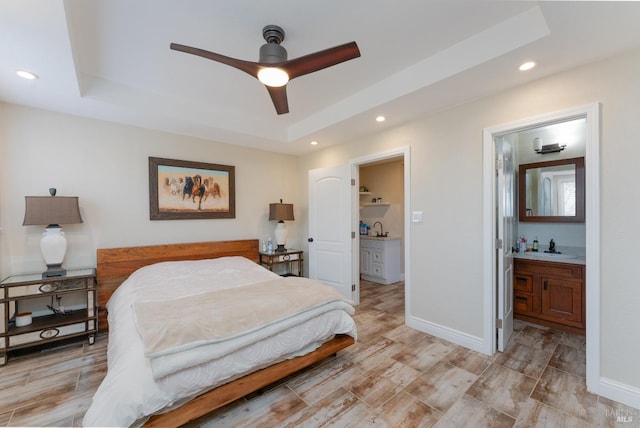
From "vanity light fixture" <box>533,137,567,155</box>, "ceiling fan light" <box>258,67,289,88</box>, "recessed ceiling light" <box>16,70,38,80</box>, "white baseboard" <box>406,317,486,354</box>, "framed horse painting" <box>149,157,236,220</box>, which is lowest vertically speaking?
"white baseboard" <box>406,317,486,354</box>

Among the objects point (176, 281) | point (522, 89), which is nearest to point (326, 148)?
point (522, 89)

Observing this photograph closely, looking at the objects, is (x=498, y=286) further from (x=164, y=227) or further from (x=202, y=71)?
(x=164, y=227)

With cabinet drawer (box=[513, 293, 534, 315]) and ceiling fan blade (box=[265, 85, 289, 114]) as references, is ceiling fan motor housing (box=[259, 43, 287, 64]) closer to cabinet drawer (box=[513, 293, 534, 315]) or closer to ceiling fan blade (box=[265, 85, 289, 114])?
ceiling fan blade (box=[265, 85, 289, 114])

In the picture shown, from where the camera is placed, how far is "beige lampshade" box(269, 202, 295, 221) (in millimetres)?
4055

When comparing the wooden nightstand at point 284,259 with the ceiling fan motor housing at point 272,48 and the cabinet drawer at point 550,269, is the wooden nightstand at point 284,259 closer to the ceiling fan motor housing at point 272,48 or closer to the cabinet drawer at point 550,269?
the ceiling fan motor housing at point 272,48

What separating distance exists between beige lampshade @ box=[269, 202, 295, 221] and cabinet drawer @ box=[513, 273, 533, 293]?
10.4 feet

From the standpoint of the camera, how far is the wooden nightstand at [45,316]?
89.5 inches

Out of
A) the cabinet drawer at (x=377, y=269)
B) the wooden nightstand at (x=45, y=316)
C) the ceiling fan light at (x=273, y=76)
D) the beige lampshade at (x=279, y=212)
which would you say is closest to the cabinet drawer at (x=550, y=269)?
the cabinet drawer at (x=377, y=269)

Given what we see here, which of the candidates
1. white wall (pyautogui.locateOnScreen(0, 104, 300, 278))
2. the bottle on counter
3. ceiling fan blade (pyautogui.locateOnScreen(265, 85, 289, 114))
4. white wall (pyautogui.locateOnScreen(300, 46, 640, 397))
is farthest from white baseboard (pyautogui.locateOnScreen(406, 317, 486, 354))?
white wall (pyautogui.locateOnScreen(0, 104, 300, 278))

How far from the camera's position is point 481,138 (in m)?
2.46

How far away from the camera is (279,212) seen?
4070 mm

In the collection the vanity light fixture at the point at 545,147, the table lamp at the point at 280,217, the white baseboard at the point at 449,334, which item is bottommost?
the white baseboard at the point at 449,334

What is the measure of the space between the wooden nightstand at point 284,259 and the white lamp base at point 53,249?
2.24m

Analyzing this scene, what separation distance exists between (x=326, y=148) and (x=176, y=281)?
285 cm
